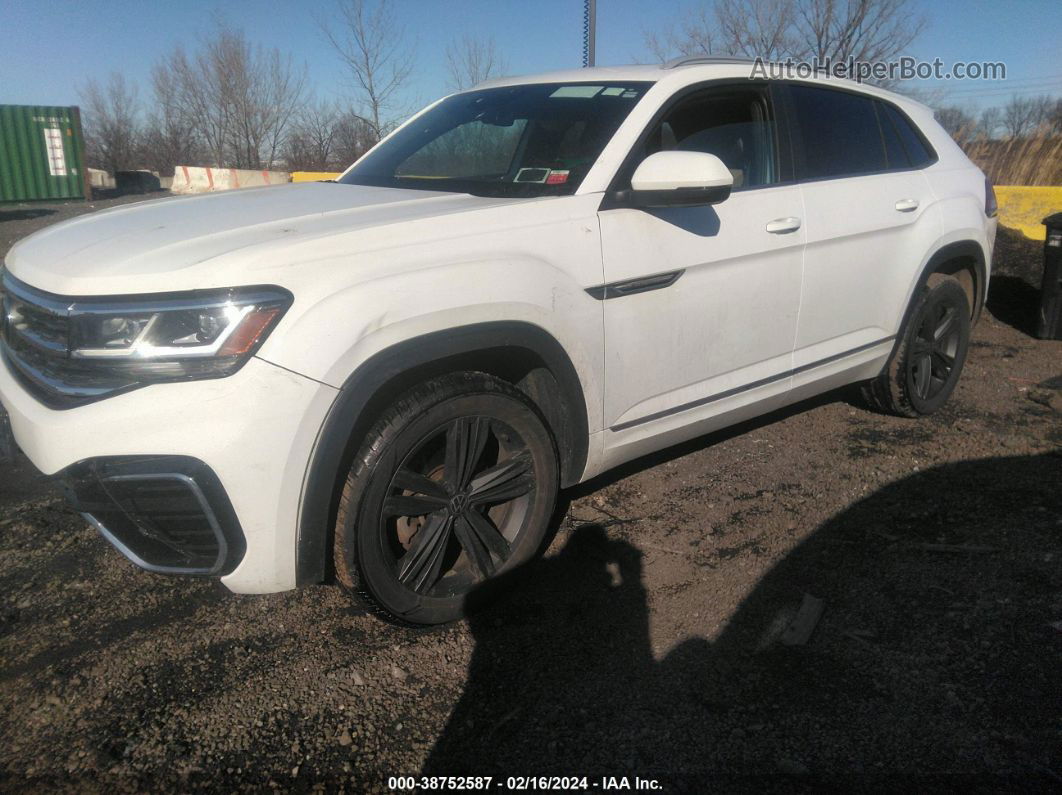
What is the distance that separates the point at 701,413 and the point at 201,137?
31.8 metres

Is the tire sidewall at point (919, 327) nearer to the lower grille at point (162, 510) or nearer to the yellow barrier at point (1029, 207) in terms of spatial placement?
the lower grille at point (162, 510)

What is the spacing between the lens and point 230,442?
6.80ft

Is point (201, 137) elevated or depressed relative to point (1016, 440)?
elevated

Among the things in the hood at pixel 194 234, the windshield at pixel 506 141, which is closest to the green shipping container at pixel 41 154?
the windshield at pixel 506 141

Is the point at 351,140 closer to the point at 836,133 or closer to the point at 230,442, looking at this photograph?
the point at 836,133

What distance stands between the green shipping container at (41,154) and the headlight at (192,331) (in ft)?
81.1

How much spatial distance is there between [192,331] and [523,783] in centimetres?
143

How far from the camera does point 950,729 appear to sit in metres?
2.21

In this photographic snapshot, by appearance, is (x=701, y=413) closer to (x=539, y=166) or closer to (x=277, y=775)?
(x=539, y=166)

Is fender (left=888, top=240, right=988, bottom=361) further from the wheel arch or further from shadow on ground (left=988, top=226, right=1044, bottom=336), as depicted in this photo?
shadow on ground (left=988, top=226, right=1044, bottom=336)

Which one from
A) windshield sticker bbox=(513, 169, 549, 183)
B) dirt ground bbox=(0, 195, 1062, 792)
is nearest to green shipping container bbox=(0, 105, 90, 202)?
dirt ground bbox=(0, 195, 1062, 792)

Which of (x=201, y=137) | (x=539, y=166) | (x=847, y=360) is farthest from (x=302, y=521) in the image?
(x=201, y=137)

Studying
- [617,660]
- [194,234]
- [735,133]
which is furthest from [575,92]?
[617,660]

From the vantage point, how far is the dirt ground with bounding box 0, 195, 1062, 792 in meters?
2.13
